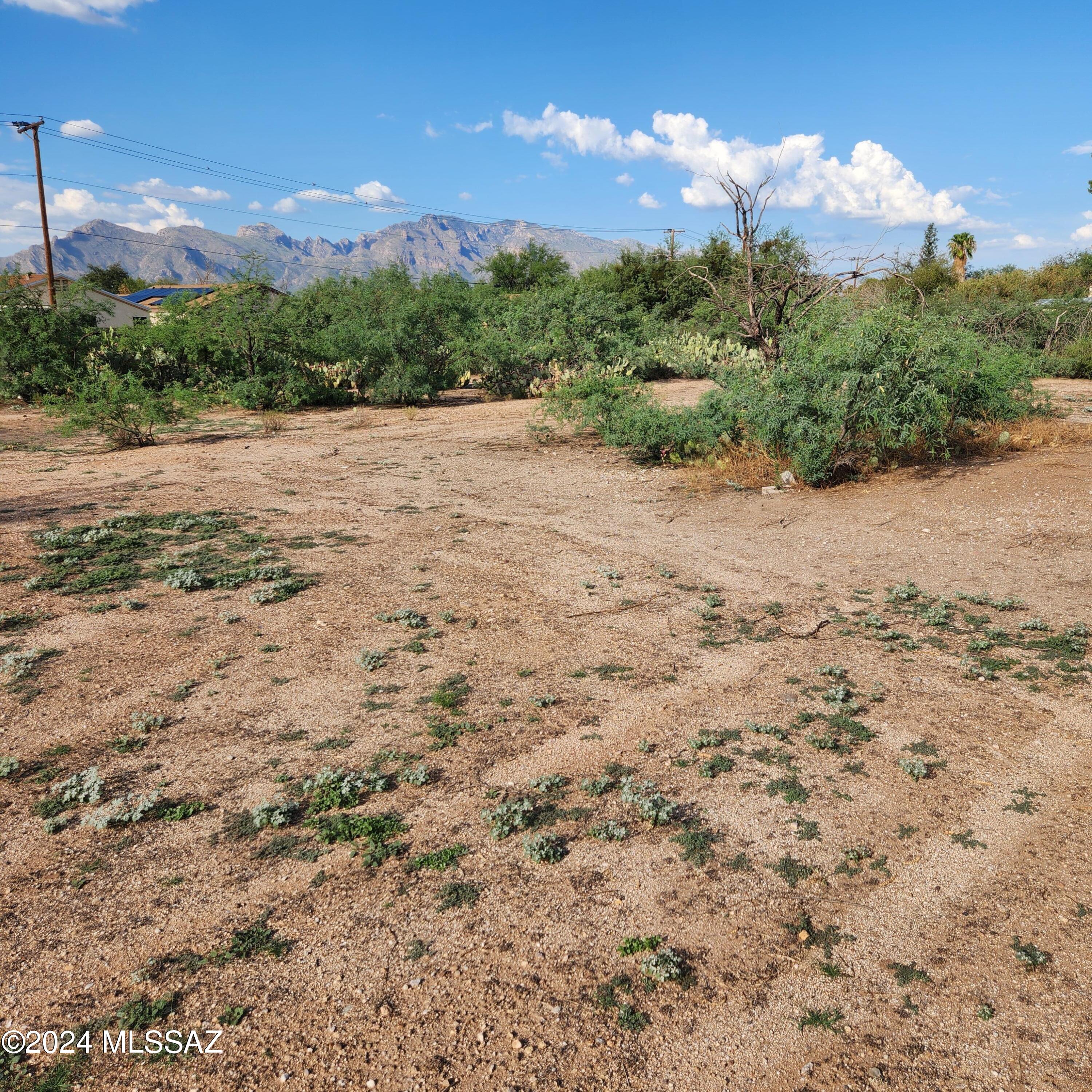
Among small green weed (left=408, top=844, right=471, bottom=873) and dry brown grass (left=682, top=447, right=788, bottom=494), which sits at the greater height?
dry brown grass (left=682, top=447, right=788, bottom=494)

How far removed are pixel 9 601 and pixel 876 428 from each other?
33.6 ft

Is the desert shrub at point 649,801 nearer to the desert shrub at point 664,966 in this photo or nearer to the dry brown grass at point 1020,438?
the desert shrub at point 664,966

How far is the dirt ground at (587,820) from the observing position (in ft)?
8.57

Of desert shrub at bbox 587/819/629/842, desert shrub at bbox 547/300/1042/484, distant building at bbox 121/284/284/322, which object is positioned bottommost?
desert shrub at bbox 587/819/629/842

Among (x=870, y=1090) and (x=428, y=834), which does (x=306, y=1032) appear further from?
(x=870, y=1090)

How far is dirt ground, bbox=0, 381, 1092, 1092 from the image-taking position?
103 inches

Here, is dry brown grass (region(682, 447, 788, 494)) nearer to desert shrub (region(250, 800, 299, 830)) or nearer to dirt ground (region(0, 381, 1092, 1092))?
dirt ground (region(0, 381, 1092, 1092))

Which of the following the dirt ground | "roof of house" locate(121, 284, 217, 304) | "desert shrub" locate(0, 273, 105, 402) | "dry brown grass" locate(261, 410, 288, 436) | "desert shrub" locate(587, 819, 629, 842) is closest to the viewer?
the dirt ground

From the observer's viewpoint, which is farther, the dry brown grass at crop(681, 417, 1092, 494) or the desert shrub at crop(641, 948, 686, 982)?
the dry brown grass at crop(681, 417, 1092, 494)

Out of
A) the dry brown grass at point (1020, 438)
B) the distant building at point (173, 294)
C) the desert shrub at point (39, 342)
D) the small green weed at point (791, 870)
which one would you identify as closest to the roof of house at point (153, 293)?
the distant building at point (173, 294)

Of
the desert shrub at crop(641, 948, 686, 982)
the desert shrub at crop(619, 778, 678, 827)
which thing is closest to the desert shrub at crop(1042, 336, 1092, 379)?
the desert shrub at crop(619, 778, 678, 827)

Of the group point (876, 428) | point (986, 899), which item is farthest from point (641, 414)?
point (986, 899)

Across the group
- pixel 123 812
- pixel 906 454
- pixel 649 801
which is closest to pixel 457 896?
pixel 649 801

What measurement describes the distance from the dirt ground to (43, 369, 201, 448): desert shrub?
719 cm
